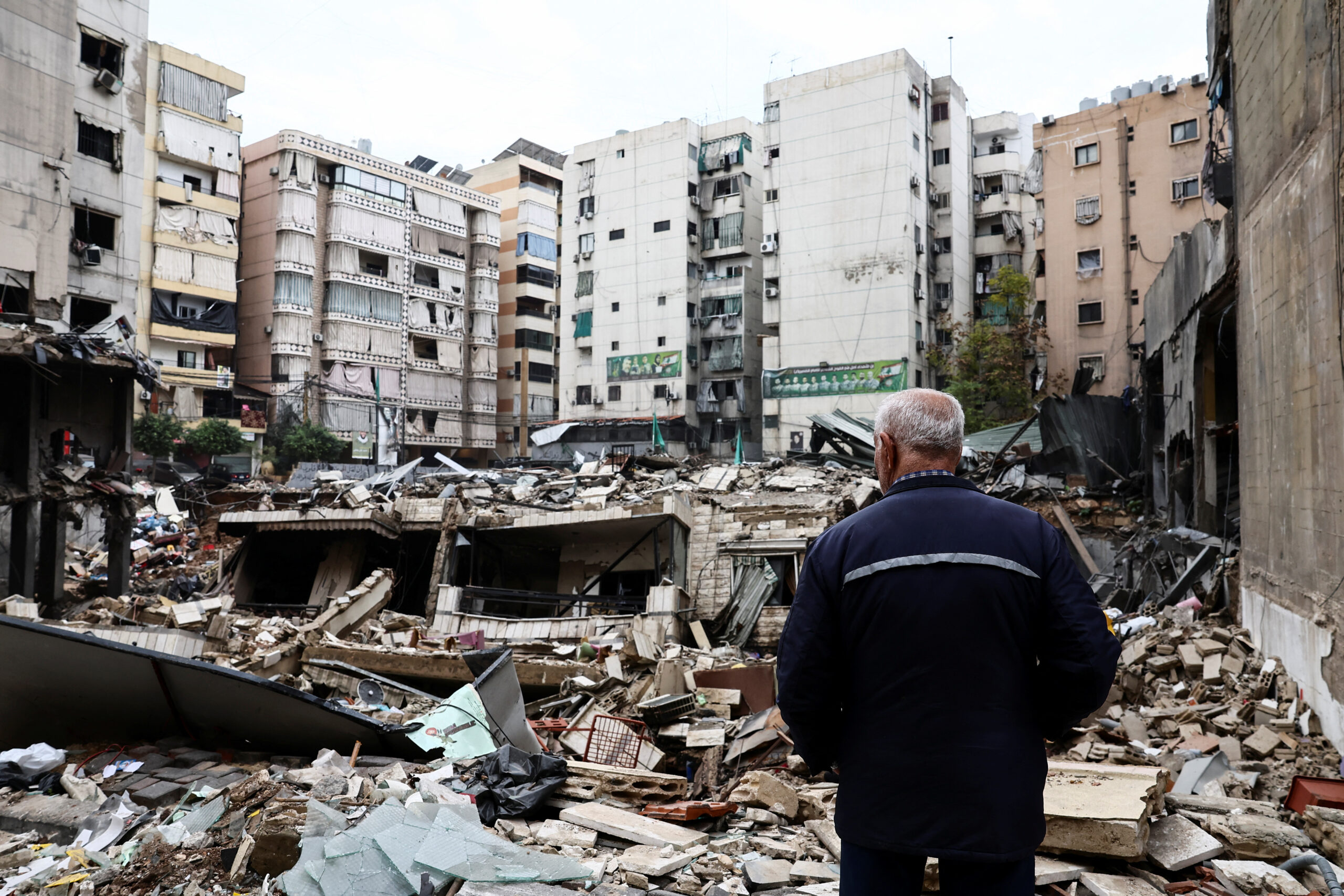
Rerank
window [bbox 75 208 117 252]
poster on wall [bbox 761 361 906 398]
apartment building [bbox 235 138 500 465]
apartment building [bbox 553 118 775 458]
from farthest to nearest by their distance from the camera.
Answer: apartment building [bbox 553 118 775 458] → apartment building [bbox 235 138 500 465] → poster on wall [bbox 761 361 906 398] → window [bbox 75 208 117 252]

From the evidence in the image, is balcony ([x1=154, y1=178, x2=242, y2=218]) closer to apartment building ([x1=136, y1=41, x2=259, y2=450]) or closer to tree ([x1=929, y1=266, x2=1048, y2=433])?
apartment building ([x1=136, y1=41, x2=259, y2=450])

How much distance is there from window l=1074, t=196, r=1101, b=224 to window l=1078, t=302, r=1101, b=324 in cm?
319

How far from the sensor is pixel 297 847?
4.31 meters

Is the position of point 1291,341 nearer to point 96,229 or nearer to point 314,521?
point 314,521

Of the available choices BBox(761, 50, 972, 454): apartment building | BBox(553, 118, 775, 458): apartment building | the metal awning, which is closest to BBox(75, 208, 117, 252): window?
the metal awning

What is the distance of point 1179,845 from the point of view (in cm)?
431

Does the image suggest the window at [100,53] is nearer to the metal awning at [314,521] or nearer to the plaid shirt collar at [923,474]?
the metal awning at [314,521]

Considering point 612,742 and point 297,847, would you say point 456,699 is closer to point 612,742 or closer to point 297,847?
point 612,742

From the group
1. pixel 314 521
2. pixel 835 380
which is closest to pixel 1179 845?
pixel 314 521

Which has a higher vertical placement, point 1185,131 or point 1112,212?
point 1185,131

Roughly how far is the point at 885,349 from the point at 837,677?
3849cm

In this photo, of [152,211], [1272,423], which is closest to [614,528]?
[1272,423]

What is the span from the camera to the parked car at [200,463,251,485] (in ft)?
96.3

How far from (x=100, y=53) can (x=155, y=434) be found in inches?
566
